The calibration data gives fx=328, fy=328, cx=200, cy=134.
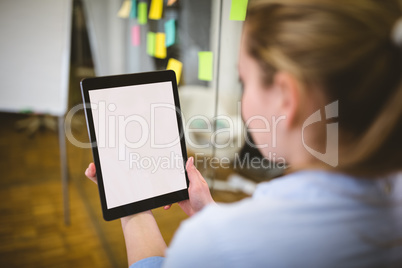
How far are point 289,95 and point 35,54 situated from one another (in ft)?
5.69

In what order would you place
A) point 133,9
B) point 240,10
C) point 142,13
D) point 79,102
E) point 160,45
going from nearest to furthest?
point 240,10 → point 160,45 → point 142,13 → point 133,9 → point 79,102

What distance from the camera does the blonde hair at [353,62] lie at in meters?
0.39

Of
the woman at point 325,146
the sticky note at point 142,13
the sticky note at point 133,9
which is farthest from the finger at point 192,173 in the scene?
the sticky note at point 133,9

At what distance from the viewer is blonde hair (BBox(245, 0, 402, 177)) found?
0.39m

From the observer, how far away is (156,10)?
1995mm

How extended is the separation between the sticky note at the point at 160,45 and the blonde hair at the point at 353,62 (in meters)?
1.55

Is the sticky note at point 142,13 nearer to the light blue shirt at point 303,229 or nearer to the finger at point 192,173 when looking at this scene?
the finger at point 192,173

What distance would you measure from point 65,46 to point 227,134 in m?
1.14

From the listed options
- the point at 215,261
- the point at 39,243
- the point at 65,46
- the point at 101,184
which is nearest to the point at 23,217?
the point at 39,243

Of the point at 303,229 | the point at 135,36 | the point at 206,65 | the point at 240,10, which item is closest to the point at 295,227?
the point at 303,229

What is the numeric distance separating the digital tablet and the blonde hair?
1.17ft

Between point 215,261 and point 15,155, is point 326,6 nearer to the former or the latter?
point 215,261

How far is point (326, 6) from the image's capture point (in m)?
0.40

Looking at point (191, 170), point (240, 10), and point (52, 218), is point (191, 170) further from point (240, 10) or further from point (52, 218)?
point (52, 218)
